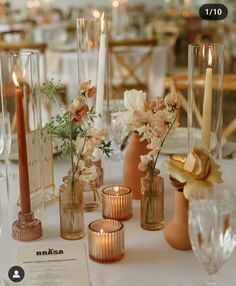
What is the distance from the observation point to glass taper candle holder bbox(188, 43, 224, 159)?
1033mm

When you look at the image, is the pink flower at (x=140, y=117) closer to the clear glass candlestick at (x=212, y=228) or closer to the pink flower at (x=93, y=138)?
the pink flower at (x=93, y=138)

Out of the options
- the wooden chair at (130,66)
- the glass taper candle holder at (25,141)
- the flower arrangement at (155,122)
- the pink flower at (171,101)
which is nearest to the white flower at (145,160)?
the flower arrangement at (155,122)

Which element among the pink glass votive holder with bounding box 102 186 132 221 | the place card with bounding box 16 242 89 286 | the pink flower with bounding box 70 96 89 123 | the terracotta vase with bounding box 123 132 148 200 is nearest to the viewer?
the place card with bounding box 16 242 89 286

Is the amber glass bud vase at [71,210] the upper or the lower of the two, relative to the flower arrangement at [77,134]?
lower

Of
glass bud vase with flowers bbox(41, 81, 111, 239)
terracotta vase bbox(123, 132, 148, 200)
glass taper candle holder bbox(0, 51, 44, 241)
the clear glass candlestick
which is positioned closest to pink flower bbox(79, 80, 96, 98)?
glass bud vase with flowers bbox(41, 81, 111, 239)

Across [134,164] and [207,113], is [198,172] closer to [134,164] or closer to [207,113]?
[207,113]

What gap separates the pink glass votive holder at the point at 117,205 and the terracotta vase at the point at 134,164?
4.0 inches

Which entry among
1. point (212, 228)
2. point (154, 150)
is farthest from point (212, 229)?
point (154, 150)

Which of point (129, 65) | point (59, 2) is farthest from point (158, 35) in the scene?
point (59, 2)

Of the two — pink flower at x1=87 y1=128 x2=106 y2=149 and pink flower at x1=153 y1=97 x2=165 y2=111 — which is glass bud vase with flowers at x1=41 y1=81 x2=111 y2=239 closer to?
pink flower at x1=87 y1=128 x2=106 y2=149

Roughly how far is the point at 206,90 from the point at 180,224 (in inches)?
10.8

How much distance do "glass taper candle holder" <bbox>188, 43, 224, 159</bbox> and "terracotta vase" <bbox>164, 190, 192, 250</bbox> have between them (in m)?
0.14

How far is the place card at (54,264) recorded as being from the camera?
84 centimetres

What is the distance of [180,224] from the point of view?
925 mm
